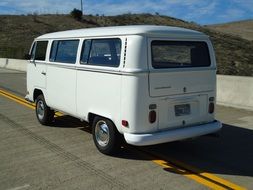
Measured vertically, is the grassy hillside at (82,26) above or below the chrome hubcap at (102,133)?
above

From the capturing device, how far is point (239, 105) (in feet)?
36.7

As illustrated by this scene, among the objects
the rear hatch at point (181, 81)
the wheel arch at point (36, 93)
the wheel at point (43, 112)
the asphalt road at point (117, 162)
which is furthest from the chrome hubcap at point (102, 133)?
the wheel arch at point (36, 93)

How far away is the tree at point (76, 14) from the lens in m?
67.8

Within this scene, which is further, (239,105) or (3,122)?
(239,105)

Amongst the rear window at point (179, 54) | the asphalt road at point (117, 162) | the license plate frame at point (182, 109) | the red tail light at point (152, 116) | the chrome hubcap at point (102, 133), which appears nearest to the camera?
the asphalt road at point (117, 162)

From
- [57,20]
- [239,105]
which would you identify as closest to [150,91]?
[239,105]

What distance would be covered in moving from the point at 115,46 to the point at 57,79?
2.06 metres

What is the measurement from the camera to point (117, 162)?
6398 mm

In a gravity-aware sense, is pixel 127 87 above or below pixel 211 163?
above

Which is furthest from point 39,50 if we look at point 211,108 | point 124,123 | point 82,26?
point 82,26

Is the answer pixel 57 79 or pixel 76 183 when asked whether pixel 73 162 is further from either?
pixel 57 79

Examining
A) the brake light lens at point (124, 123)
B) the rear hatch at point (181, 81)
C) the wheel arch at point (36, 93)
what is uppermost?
the rear hatch at point (181, 81)

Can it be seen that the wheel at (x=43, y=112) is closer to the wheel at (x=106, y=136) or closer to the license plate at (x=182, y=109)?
the wheel at (x=106, y=136)

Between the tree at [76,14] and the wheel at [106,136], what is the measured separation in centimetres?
6226
